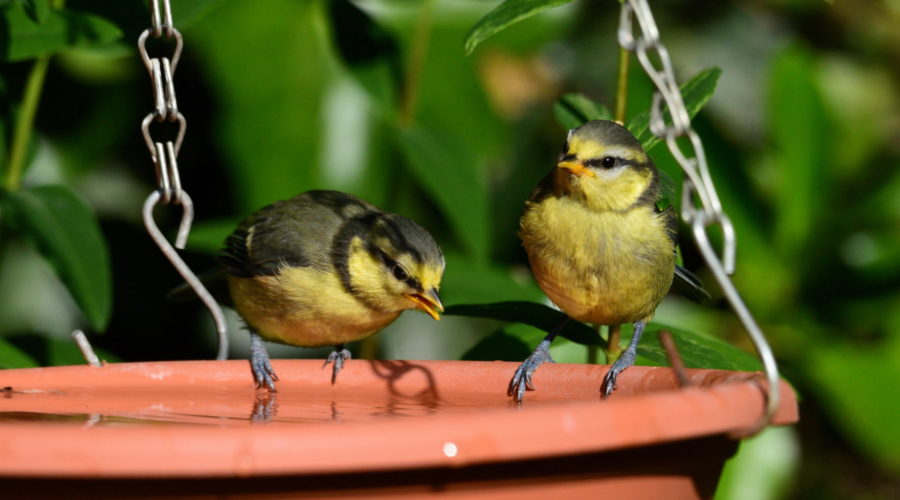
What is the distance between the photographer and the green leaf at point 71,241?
2.88 meters

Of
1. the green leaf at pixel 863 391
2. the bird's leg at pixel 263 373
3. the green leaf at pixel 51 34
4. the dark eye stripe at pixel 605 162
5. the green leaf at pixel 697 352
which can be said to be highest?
the green leaf at pixel 51 34

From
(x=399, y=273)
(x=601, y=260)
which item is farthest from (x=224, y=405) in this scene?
(x=601, y=260)

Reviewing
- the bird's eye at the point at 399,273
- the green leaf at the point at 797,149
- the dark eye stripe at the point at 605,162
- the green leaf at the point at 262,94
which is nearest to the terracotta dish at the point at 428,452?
the dark eye stripe at the point at 605,162

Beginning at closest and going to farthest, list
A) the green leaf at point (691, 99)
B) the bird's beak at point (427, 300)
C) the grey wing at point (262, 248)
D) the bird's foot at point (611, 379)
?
the bird's foot at point (611, 379) < the green leaf at point (691, 99) < the bird's beak at point (427, 300) < the grey wing at point (262, 248)

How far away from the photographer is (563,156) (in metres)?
2.60

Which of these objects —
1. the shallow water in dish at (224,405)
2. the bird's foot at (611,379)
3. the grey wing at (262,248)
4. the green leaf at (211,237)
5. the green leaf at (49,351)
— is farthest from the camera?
the green leaf at (211,237)

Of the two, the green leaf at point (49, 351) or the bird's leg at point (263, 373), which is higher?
the bird's leg at point (263, 373)

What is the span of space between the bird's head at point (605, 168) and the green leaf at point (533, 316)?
0.31m

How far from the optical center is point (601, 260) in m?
2.56

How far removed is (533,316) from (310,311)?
0.57 metres

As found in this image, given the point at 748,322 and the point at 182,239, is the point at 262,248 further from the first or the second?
the point at 748,322

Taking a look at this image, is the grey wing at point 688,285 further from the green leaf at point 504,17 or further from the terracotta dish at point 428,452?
the terracotta dish at point 428,452

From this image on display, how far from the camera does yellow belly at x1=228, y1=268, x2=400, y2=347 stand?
3029 mm

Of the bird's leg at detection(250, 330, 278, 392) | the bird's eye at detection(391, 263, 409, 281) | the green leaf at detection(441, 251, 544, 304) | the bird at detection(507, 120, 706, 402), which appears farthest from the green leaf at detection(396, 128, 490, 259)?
the bird's leg at detection(250, 330, 278, 392)
